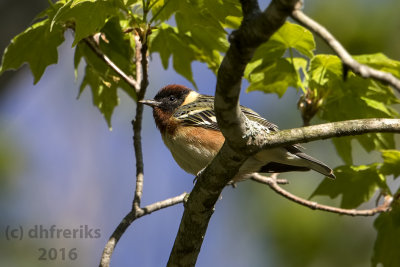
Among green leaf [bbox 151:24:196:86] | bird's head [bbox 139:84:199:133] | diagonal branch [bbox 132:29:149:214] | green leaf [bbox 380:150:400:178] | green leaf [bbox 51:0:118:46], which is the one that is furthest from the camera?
bird's head [bbox 139:84:199:133]

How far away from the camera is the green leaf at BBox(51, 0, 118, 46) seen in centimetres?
321

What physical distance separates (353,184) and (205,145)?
126cm

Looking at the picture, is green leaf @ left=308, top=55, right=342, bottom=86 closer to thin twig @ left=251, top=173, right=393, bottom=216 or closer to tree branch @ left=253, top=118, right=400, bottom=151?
thin twig @ left=251, top=173, right=393, bottom=216

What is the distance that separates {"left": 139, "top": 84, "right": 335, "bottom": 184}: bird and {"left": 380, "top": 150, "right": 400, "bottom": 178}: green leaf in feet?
1.24

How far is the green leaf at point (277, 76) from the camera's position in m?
4.13

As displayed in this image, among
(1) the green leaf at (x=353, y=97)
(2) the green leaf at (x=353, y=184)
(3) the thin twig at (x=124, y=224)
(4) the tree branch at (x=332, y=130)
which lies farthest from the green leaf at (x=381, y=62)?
(3) the thin twig at (x=124, y=224)

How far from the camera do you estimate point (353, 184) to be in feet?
13.3

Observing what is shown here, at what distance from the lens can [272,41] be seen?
403 centimetres

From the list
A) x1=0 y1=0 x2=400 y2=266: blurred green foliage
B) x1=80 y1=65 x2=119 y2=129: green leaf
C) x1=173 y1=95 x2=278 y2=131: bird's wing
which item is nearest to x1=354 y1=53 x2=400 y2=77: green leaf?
x1=0 y1=0 x2=400 y2=266: blurred green foliage

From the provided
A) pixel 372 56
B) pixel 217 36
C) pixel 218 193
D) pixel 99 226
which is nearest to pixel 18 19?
pixel 217 36

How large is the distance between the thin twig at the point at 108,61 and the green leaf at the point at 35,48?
23cm

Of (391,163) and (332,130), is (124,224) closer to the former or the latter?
(332,130)

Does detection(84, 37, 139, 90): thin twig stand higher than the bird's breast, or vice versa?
detection(84, 37, 139, 90): thin twig

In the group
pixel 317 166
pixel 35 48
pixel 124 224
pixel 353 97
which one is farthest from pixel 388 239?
pixel 35 48
